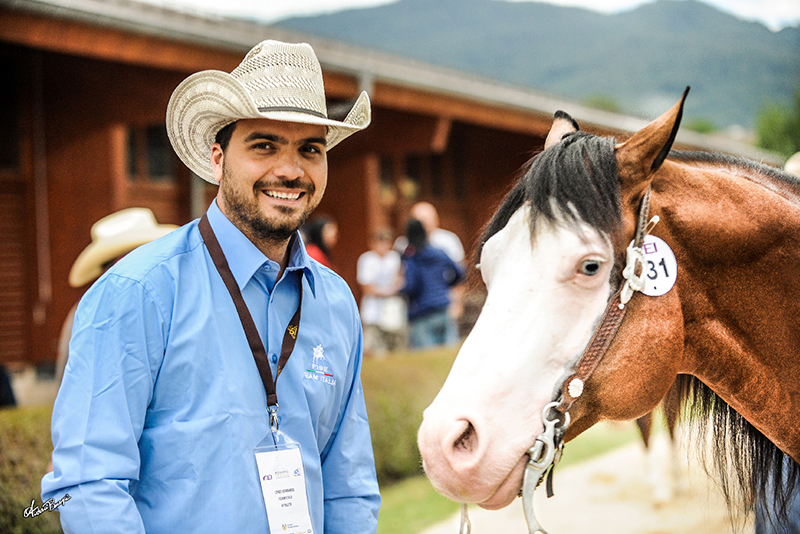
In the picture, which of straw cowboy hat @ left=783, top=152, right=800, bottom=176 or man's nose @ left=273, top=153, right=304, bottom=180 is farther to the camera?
straw cowboy hat @ left=783, top=152, right=800, bottom=176

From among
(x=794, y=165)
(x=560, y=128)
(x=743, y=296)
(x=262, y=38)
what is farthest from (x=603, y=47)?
(x=743, y=296)

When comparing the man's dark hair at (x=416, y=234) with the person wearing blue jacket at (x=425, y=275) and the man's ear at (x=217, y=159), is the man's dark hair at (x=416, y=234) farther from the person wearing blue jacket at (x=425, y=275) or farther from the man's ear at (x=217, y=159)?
the man's ear at (x=217, y=159)

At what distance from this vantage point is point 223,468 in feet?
4.98

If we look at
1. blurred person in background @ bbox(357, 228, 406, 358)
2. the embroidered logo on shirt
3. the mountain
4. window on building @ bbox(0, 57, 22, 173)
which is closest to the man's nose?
the embroidered logo on shirt

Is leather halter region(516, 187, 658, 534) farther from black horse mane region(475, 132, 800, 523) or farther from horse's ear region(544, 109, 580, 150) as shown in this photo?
horse's ear region(544, 109, 580, 150)

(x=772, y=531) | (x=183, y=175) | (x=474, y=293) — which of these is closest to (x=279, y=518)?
(x=474, y=293)

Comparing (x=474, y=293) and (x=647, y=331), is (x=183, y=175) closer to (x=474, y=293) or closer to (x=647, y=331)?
(x=474, y=293)

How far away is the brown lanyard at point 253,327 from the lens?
1.61m

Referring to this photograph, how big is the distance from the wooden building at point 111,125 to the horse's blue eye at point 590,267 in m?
2.26

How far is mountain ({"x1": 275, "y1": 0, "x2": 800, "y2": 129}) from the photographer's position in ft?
180

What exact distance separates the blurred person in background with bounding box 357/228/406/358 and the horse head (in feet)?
19.5

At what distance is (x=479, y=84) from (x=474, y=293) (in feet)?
24.4

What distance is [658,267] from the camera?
1.66 metres

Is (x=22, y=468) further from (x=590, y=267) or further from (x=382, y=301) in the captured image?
(x=382, y=301)
